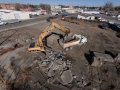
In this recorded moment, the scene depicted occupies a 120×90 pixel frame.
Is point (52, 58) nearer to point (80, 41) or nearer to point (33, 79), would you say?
point (33, 79)

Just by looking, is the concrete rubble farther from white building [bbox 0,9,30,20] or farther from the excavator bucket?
white building [bbox 0,9,30,20]

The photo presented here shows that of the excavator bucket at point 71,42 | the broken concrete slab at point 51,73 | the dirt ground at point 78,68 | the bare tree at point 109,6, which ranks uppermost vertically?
the bare tree at point 109,6

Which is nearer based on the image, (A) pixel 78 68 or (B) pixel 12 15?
(A) pixel 78 68

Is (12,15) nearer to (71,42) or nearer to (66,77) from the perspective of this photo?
(71,42)

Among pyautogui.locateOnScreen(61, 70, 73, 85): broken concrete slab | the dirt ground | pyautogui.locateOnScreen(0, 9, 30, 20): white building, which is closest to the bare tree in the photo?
pyautogui.locateOnScreen(0, 9, 30, 20): white building

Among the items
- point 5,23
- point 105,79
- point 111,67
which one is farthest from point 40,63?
point 5,23

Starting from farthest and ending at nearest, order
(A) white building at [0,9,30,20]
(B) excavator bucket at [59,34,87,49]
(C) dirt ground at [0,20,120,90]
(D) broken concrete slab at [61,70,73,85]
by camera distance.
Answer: (A) white building at [0,9,30,20], (B) excavator bucket at [59,34,87,49], (D) broken concrete slab at [61,70,73,85], (C) dirt ground at [0,20,120,90]

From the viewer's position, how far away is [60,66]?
12352 mm

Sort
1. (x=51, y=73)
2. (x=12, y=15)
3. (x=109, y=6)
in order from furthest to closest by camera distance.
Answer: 1. (x=109, y=6)
2. (x=12, y=15)
3. (x=51, y=73)

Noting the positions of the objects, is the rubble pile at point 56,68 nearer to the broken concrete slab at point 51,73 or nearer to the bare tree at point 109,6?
the broken concrete slab at point 51,73

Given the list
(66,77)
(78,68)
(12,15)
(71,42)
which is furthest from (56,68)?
(12,15)

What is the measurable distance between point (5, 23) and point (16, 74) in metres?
31.9

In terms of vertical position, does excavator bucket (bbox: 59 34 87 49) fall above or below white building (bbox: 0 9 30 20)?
below

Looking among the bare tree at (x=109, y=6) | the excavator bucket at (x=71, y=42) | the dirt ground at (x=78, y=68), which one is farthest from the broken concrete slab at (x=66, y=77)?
the bare tree at (x=109, y=6)
